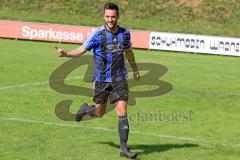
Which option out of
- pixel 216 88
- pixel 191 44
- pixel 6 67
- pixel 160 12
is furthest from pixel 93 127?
pixel 160 12

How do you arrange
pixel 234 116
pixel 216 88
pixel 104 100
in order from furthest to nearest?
pixel 216 88
pixel 234 116
pixel 104 100

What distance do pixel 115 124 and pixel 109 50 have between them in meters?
3.28

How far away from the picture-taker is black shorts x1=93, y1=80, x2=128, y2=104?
10047 millimetres

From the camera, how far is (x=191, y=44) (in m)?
38.6

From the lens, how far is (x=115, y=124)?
1302cm

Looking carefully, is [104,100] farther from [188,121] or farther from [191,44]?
[191,44]

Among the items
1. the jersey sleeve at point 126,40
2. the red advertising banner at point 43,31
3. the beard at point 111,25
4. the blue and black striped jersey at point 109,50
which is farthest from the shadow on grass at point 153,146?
the red advertising banner at point 43,31

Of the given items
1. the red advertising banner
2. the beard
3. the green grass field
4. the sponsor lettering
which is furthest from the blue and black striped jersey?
the sponsor lettering

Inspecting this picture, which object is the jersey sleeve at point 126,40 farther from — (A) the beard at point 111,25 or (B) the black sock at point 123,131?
(B) the black sock at point 123,131

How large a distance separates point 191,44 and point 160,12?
17.6 meters

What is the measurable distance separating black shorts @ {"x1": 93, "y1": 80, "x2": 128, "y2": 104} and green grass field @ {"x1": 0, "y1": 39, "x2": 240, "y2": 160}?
0.91m

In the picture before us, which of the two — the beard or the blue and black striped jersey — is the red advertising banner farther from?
the beard

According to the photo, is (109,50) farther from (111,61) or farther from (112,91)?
(112,91)

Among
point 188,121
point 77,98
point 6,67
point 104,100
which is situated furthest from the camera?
point 6,67
